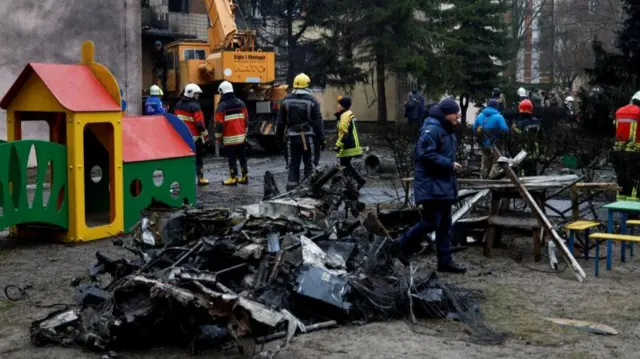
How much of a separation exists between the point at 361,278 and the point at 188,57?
18183 mm

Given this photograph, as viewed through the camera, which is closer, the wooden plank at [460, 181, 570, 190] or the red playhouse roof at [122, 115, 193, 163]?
the wooden plank at [460, 181, 570, 190]

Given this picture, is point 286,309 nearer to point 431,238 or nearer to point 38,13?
point 431,238

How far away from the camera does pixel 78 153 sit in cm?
991

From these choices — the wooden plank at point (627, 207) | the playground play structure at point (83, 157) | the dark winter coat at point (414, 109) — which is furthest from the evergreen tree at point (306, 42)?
the wooden plank at point (627, 207)

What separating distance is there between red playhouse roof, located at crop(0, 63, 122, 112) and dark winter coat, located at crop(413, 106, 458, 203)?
3875 millimetres

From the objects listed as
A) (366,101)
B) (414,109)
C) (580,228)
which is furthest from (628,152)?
(366,101)

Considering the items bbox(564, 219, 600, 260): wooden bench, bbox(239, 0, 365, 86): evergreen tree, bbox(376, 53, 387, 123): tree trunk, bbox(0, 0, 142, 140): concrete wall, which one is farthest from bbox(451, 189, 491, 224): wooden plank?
bbox(239, 0, 365, 86): evergreen tree

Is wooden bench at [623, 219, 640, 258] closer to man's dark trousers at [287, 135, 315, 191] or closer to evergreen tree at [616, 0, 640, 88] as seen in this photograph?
man's dark trousers at [287, 135, 315, 191]

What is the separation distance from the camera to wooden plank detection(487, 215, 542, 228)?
901cm

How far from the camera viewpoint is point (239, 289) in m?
6.74

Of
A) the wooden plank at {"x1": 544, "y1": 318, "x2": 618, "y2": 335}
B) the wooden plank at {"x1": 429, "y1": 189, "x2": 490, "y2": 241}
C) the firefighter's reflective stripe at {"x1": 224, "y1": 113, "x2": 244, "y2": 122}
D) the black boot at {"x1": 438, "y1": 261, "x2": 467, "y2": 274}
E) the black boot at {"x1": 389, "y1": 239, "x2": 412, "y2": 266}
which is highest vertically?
the firefighter's reflective stripe at {"x1": 224, "y1": 113, "x2": 244, "y2": 122}

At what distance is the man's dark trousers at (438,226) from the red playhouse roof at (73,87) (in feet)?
13.0

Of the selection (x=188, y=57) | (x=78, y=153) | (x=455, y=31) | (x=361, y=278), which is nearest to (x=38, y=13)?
(x=188, y=57)

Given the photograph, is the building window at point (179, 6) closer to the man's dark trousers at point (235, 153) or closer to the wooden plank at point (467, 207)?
the man's dark trousers at point (235, 153)
